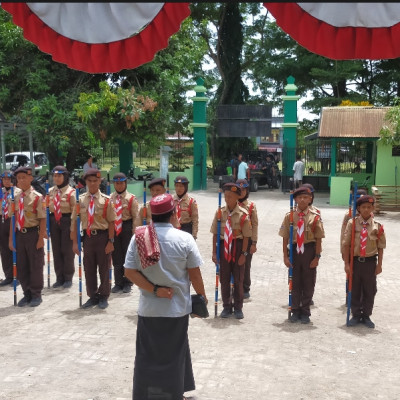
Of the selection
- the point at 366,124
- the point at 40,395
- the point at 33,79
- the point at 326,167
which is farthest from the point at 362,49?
the point at 326,167

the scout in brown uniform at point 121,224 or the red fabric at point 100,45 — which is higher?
the red fabric at point 100,45

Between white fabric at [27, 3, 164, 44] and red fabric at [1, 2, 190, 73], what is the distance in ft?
0.10

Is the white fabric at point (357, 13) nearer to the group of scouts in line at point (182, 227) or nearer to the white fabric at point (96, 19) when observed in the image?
the white fabric at point (96, 19)

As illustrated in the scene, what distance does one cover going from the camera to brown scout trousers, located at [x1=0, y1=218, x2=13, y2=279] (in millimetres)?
8461

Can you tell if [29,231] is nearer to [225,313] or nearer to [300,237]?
[225,313]

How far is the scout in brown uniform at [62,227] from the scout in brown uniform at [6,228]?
0.66 metres

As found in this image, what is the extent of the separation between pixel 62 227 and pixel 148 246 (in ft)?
16.5

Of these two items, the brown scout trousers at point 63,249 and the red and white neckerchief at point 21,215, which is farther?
the brown scout trousers at point 63,249

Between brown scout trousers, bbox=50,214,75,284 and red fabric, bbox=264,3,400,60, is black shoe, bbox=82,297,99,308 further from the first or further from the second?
red fabric, bbox=264,3,400,60

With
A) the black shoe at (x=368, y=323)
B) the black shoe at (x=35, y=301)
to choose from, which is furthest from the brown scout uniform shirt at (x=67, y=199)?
the black shoe at (x=368, y=323)

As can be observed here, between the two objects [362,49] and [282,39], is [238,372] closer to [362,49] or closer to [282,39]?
[362,49]

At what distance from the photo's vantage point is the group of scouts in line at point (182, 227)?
6605mm

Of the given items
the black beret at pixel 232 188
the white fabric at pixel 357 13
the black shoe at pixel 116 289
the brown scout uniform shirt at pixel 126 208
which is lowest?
the black shoe at pixel 116 289

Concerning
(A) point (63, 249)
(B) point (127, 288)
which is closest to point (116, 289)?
(B) point (127, 288)
